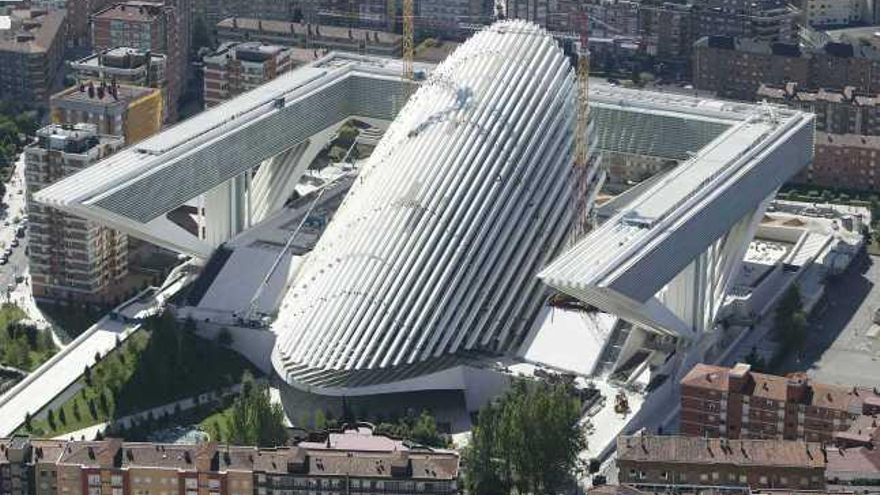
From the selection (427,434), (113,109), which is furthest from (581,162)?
(113,109)

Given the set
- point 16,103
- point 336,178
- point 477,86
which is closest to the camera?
point 477,86

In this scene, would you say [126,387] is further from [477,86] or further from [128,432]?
[477,86]

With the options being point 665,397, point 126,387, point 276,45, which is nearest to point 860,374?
point 665,397

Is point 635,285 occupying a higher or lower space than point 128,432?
higher

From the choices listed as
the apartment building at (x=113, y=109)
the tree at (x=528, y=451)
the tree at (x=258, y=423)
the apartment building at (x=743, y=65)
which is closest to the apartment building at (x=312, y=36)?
the apartment building at (x=743, y=65)

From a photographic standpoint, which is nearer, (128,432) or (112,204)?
(128,432)

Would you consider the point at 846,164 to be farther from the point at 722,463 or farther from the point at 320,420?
the point at 722,463

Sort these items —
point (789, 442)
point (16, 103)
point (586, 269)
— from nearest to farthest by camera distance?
point (789, 442), point (586, 269), point (16, 103)
